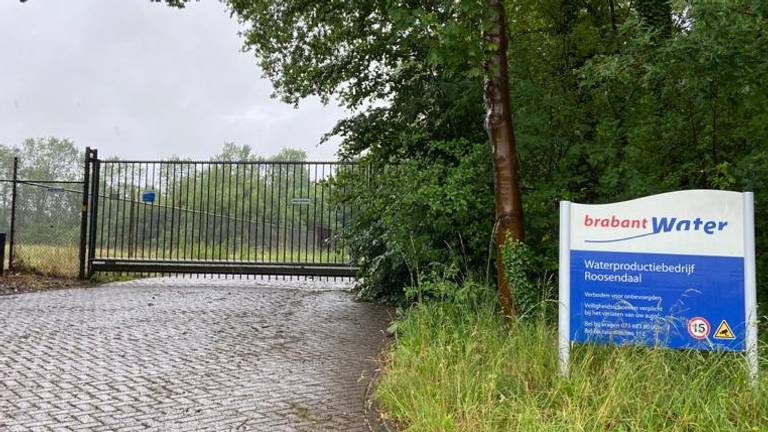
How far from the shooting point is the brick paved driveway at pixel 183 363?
12.7 feet

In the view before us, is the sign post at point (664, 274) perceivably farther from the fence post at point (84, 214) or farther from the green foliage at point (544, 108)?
the fence post at point (84, 214)

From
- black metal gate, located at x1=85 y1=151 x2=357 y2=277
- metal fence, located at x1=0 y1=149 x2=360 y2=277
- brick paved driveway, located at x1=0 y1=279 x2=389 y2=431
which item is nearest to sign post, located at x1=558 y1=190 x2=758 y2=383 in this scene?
brick paved driveway, located at x1=0 y1=279 x2=389 y2=431

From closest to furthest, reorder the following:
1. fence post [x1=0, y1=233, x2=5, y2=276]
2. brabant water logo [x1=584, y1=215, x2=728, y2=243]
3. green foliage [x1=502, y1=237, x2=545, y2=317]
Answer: brabant water logo [x1=584, y1=215, x2=728, y2=243], green foliage [x1=502, y1=237, x2=545, y2=317], fence post [x1=0, y1=233, x2=5, y2=276]

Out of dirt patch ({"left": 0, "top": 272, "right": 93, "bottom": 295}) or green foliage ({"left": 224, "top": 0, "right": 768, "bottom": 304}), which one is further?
dirt patch ({"left": 0, "top": 272, "right": 93, "bottom": 295})

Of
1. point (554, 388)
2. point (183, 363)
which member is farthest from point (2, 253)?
point (554, 388)

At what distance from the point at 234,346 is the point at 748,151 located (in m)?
5.75

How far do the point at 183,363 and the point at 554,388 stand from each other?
336cm

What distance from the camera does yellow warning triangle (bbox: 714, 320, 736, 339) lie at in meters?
3.89

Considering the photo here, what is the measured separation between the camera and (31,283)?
423 inches

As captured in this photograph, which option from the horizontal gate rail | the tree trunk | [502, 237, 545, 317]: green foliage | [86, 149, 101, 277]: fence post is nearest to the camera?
[502, 237, 545, 317]: green foliage

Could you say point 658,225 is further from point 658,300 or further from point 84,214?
point 84,214

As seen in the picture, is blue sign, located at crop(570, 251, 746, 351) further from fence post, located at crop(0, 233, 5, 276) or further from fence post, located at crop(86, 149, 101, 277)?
fence post, located at crop(0, 233, 5, 276)

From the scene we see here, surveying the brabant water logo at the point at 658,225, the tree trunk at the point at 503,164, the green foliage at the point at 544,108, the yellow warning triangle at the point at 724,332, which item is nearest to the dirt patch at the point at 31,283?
the green foliage at the point at 544,108

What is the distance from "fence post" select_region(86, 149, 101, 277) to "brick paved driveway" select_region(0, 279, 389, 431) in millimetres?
2557
